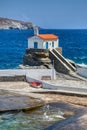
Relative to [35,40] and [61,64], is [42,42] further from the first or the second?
[61,64]

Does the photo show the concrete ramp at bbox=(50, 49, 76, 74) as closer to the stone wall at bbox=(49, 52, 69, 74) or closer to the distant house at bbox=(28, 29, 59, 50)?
the stone wall at bbox=(49, 52, 69, 74)

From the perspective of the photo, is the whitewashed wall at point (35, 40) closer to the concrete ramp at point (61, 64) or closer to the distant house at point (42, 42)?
the distant house at point (42, 42)

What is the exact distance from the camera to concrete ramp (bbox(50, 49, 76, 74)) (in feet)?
181

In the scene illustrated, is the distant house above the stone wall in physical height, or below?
above

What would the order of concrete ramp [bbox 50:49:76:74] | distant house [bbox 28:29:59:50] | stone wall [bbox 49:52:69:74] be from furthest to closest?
1. distant house [bbox 28:29:59:50]
2. stone wall [bbox 49:52:69:74]
3. concrete ramp [bbox 50:49:76:74]

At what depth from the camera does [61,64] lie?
56094 millimetres

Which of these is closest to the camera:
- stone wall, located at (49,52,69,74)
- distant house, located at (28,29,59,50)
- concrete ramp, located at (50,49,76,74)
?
concrete ramp, located at (50,49,76,74)

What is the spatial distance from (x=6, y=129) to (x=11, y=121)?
6.08ft

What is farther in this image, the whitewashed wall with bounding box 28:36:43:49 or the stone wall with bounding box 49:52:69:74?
the whitewashed wall with bounding box 28:36:43:49

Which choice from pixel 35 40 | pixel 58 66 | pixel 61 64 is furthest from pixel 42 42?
pixel 61 64

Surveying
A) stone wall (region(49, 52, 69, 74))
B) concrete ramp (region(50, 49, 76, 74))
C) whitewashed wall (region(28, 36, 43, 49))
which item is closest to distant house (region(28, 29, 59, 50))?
whitewashed wall (region(28, 36, 43, 49))

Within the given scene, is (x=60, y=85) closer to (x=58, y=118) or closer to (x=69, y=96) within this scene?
(x=69, y=96)

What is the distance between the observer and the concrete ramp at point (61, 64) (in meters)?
55.1

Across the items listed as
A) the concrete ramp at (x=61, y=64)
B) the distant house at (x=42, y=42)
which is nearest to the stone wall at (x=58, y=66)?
the concrete ramp at (x=61, y=64)
